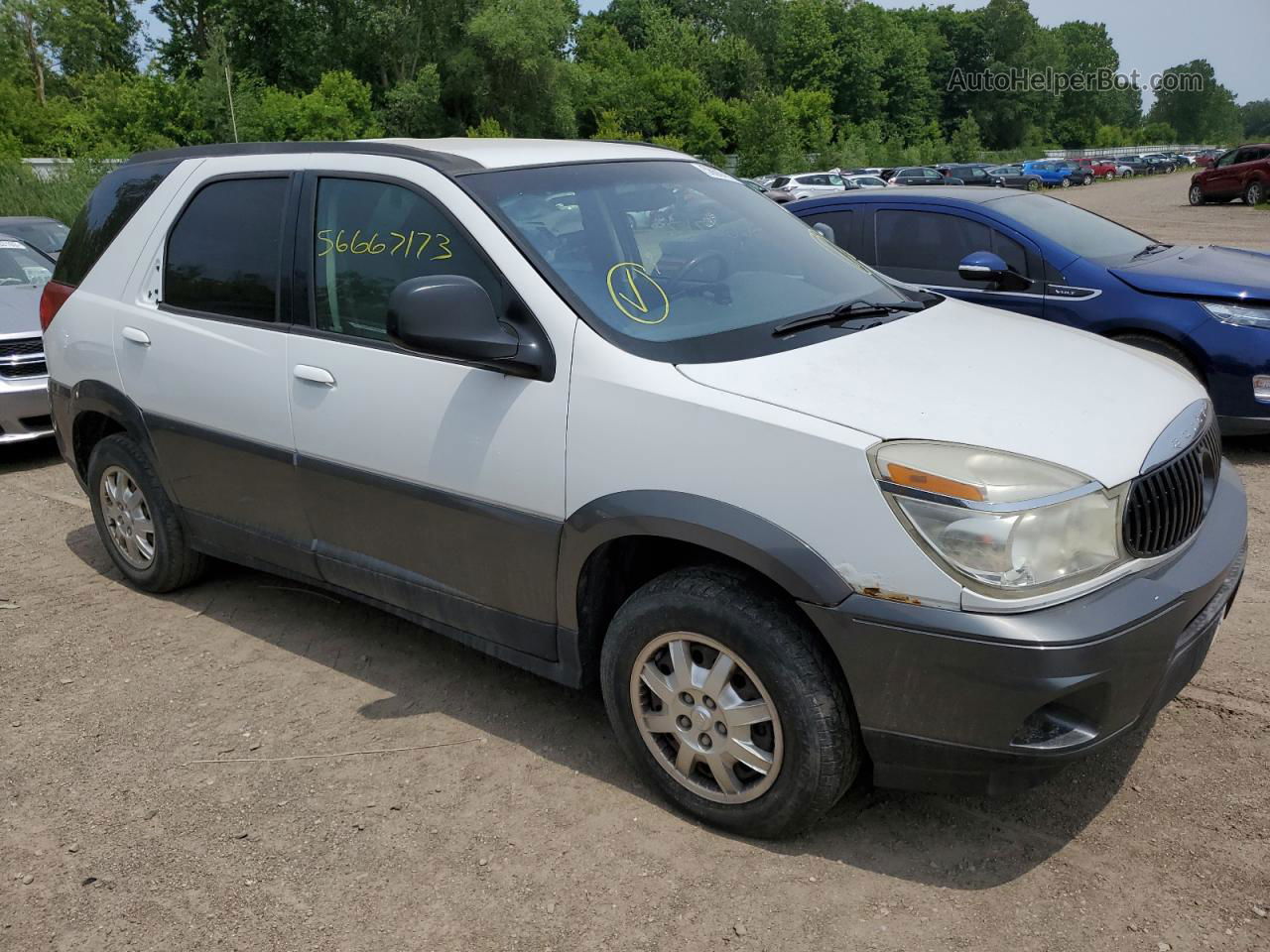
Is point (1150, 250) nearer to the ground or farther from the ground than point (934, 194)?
nearer to the ground

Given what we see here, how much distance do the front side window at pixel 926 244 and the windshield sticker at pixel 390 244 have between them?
14.9ft

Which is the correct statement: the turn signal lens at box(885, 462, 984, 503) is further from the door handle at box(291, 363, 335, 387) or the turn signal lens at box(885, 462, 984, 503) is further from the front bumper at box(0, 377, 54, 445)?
the front bumper at box(0, 377, 54, 445)

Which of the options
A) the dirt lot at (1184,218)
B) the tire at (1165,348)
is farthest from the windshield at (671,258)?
the dirt lot at (1184,218)

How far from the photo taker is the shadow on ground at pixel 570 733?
9.94 feet

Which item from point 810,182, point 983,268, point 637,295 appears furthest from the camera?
point 810,182

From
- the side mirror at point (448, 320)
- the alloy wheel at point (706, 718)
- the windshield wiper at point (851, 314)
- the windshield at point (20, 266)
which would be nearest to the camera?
the alloy wheel at point (706, 718)

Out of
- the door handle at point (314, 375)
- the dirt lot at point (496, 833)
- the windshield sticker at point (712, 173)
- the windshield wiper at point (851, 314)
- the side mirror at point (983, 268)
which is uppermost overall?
the windshield sticker at point (712, 173)

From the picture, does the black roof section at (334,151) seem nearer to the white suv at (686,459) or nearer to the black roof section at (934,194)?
the white suv at (686,459)

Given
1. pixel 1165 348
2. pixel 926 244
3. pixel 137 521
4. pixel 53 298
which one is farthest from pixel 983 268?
pixel 53 298

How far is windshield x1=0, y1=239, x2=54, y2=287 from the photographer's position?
8.91m

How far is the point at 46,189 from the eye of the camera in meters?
22.3

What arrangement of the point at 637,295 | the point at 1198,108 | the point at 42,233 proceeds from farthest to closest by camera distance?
the point at 1198,108 < the point at 42,233 < the point at 637,295

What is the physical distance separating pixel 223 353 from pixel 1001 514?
2.91 m

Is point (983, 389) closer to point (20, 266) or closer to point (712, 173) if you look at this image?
point (712, 173)
